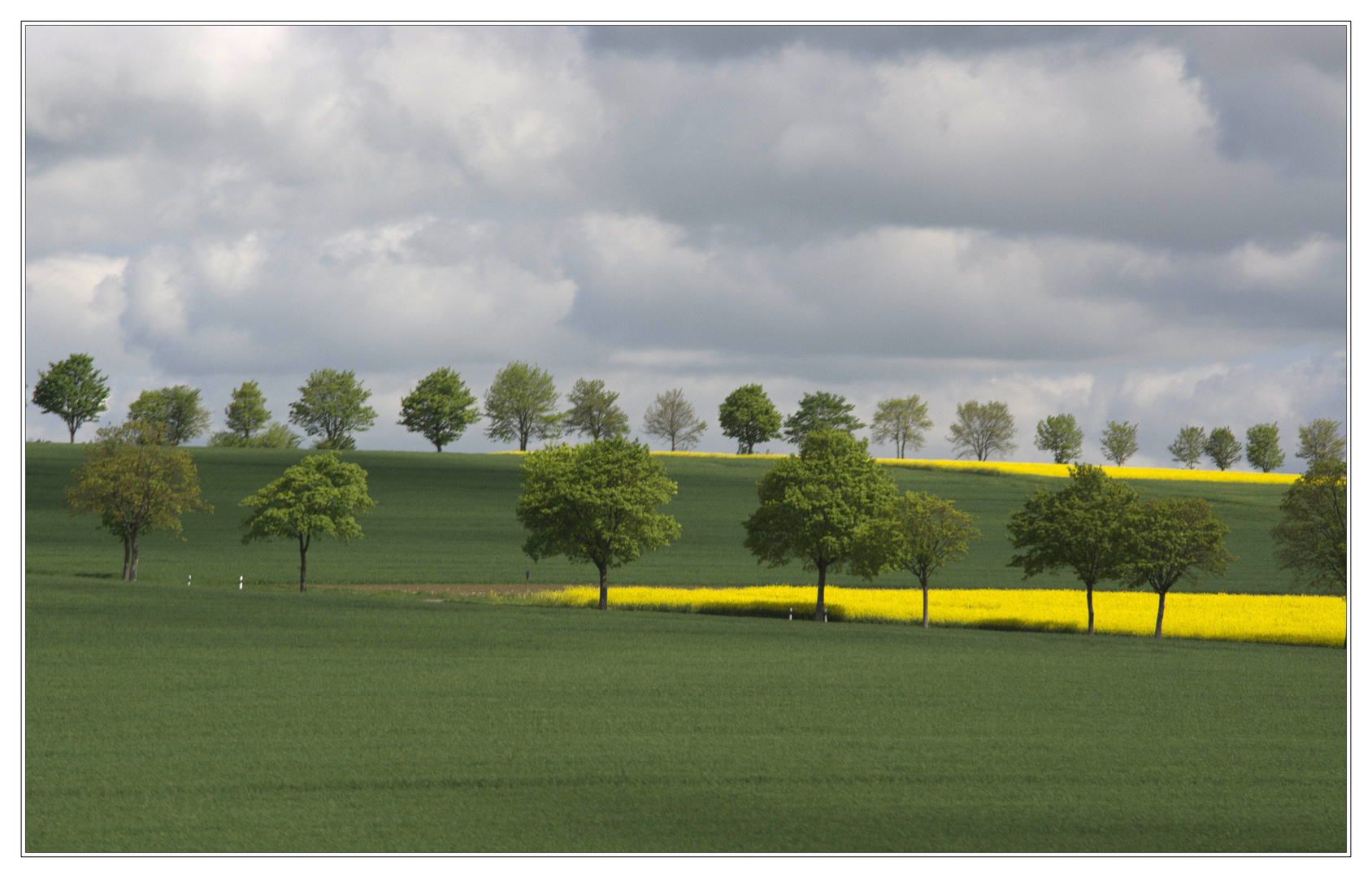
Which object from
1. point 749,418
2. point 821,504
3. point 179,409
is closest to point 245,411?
point 179,409

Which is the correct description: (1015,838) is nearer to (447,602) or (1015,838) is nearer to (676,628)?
(676,628)

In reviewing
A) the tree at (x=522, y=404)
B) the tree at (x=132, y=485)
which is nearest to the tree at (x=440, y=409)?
the tree at (x=522, y=404)

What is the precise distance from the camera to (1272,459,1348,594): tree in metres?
43.1

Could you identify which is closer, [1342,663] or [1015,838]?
[1015,838]

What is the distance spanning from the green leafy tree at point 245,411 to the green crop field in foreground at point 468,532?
3523 cm

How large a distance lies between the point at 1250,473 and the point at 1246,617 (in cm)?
8528

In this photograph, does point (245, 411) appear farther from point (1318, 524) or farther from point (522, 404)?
point (1318, 524)

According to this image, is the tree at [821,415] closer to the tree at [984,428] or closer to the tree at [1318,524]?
the tree at [984,428]

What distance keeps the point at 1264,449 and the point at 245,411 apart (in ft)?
463

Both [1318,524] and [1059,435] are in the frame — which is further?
[1059,435]

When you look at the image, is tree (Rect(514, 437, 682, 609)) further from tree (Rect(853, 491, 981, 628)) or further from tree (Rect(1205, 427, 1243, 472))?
tree (Rect(1205, 427, 1243, 472))

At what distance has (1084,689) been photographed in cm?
2406

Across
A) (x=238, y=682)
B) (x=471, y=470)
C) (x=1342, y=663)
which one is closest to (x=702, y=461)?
(x=471, y=470)

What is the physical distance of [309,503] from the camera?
5444 cm
